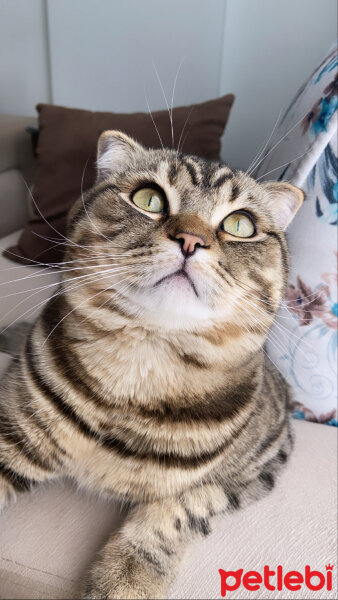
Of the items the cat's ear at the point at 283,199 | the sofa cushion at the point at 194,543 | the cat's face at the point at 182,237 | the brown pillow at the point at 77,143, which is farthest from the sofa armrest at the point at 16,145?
the sofa cushion at the point at 194,543

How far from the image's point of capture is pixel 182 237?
22.4 inches

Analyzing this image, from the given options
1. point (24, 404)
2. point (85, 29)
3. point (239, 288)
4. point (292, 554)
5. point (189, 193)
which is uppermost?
point (85, 29)

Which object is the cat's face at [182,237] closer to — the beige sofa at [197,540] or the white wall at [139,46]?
the beige sofa at [197,540]

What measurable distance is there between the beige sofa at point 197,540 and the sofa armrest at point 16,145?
2.27 ft

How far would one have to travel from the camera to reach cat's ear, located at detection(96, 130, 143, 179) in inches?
29.4

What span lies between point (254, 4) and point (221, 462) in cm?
132

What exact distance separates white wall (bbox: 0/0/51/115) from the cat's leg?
2.82 ft

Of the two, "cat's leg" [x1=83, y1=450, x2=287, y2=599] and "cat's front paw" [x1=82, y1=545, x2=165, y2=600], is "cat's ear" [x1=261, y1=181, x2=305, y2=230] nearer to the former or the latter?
"cat's leg" [x1=83, y1=450, x2=287, y2=599]

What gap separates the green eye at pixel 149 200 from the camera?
0.66 metres

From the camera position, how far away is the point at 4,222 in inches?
53.3

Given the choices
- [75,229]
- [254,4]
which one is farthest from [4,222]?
[254,4]

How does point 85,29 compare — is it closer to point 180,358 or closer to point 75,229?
point 75,229

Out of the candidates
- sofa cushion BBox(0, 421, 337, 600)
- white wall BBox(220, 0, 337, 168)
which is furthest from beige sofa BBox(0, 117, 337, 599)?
white wall BBox(220, 0, 337, 168)

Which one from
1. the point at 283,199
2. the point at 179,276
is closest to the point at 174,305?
the point at 179,276
